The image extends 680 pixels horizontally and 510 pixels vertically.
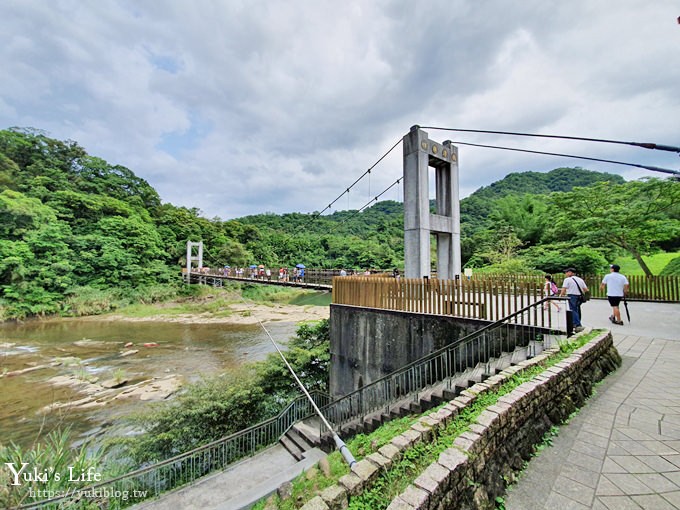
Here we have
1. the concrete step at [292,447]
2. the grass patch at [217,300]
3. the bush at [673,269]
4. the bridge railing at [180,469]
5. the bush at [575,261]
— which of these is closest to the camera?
the bridge railing at [180,469]

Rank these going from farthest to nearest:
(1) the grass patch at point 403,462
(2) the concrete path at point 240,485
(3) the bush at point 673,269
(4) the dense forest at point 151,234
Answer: (4) the dense forest at point 151,234, (3) the bush at point 673,269, (2) the concrete path at point 240,485, (1) the grass patch at point 403,462

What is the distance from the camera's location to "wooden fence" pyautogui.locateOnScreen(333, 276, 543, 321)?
17.1 feet

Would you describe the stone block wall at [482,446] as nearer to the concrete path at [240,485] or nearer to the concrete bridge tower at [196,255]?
the concrete path at [240,485]

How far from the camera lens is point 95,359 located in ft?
46.8

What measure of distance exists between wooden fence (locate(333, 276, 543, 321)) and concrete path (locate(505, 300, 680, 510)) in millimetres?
1776

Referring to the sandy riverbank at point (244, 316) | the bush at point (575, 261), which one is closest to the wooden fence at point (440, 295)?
the bush at point (575, 261)

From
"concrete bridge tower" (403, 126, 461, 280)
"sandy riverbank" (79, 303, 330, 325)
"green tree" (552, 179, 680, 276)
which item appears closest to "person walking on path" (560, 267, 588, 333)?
"concrete bridge tower" (403, 126, 461, 280)

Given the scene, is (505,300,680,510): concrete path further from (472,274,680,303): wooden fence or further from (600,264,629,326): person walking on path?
(472,274,680,303): wooden fence

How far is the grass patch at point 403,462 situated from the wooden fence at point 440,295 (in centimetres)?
159

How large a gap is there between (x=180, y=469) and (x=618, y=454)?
703 cm

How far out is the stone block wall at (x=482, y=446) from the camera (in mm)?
1757

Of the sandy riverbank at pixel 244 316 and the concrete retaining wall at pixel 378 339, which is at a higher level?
the concrete retaining wall at pixel 378 339

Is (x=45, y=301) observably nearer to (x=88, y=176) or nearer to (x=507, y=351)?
(x=88, y=176)

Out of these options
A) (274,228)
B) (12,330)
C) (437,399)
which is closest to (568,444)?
(437,399)
